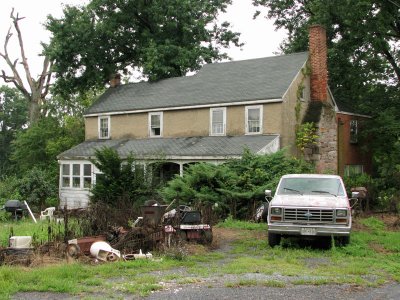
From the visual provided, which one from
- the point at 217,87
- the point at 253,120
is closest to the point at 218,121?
the point at 253,120

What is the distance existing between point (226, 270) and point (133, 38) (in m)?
31.8

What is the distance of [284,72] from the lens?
2644 centimetres

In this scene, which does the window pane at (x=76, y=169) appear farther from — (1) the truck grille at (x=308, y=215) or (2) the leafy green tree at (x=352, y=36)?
(1) the truck grille at (x=308, y=215)

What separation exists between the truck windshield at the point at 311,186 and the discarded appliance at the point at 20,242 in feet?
20.4

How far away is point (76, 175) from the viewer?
29812 millimetres

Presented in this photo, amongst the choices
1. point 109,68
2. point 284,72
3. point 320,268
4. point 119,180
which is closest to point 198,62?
point 109,68

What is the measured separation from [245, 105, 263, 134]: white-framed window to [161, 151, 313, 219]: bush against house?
14.3 ft

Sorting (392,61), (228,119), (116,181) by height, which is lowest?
(116,181)

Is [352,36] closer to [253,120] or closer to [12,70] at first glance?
[253,120]

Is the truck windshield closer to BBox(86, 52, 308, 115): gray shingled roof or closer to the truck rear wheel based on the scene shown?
the truck rear wheel

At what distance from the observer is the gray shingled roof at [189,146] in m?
23.7

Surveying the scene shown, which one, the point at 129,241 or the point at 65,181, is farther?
the point at 65,181

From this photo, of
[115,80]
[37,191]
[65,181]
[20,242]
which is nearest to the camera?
[20,242]

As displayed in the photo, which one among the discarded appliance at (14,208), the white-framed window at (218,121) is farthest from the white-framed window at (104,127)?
the discarded appliance at (14,208)
